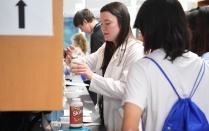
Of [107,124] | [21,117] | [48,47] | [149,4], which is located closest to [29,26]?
[48,47]

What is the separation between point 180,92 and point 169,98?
5cm

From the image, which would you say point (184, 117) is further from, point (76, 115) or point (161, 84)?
point (76, 115)

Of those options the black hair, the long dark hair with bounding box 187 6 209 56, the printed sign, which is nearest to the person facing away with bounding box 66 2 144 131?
the long dark hair with bounding box 187 6 209 56

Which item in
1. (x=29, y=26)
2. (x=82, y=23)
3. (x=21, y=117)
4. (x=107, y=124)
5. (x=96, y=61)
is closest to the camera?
(x=29, y=26)

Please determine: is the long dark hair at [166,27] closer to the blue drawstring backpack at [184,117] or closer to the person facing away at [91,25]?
the blue drawstring backpack at [184,117]

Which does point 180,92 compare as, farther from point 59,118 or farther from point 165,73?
point 59,118

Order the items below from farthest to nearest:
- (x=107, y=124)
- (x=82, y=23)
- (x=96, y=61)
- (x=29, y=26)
A: (x=82, y=23) < (x=96, y=61) < (x=107, y=124) < (x=29, y=26)

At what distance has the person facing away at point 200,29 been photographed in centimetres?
165

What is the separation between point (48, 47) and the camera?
2.08 ft

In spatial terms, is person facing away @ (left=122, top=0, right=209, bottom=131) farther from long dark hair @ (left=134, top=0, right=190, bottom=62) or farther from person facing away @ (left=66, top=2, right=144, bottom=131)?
person facing away @ (left=66, top=2, right=144, bottom=131)

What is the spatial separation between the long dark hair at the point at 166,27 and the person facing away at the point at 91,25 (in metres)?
1.98

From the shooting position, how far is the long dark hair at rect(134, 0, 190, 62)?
1.15m

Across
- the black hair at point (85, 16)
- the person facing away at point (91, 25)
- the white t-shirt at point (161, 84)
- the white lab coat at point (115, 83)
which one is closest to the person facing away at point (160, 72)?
the white t-shirt at point (161, 84)

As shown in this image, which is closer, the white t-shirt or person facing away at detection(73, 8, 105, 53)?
the white t-shirt
